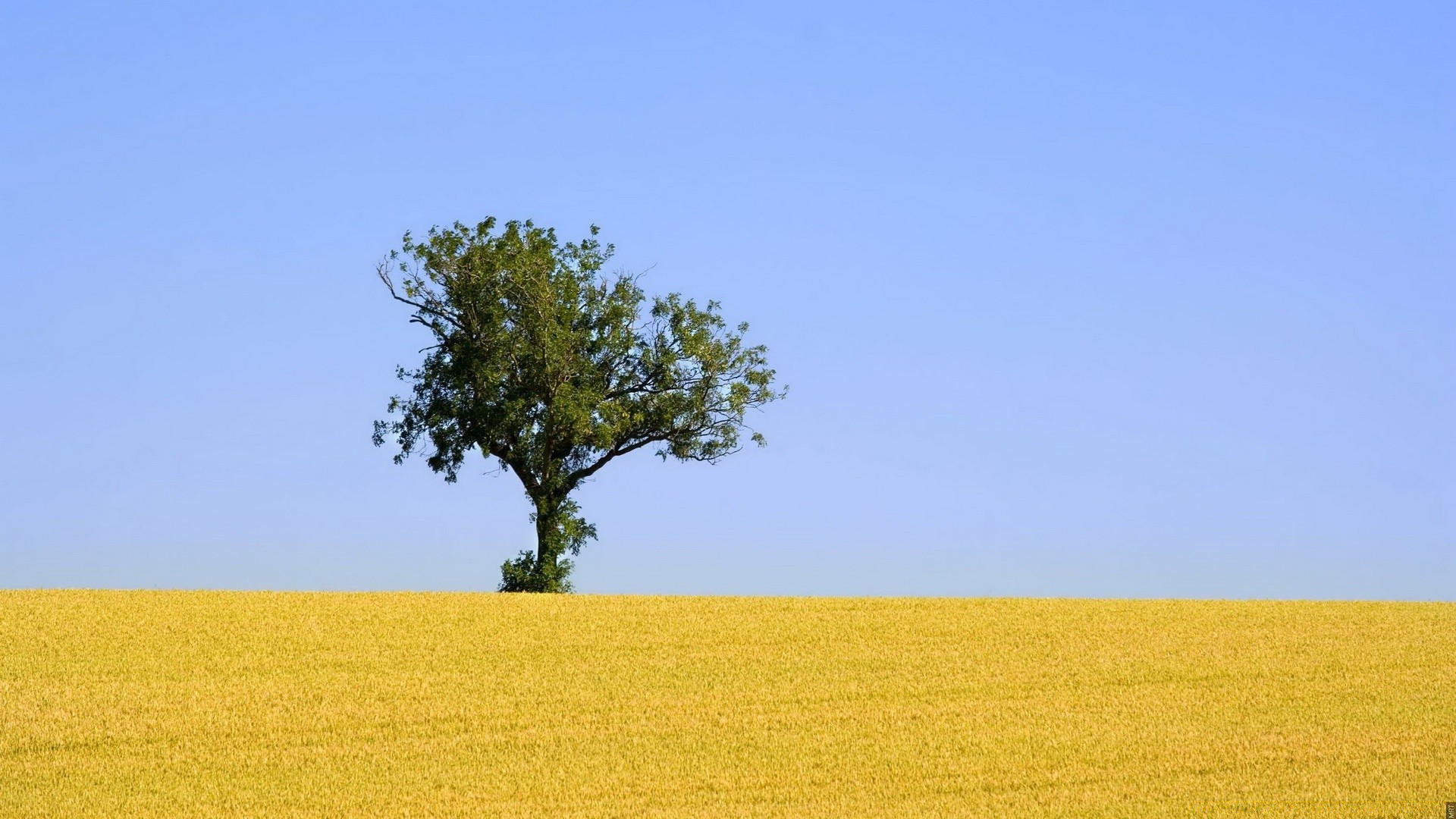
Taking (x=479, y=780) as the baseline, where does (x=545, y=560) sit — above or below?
above

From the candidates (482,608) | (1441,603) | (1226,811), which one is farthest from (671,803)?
(1441,603)

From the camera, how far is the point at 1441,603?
38688 mm

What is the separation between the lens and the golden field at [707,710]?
64.4ft

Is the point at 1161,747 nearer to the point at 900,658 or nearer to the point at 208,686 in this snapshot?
the point at 900,658

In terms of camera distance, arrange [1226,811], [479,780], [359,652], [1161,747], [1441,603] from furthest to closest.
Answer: [1441,603]
[359,652]
[1161,747]
[479,780]
[1226,811]

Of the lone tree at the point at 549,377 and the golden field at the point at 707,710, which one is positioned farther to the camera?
the lone tree at the point at 549,377

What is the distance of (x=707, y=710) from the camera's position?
2380 cm

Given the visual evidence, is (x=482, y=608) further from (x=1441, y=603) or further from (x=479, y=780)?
(x=1441, y=603)

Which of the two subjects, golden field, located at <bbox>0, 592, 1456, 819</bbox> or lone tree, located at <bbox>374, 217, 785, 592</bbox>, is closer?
golden field, located at <bbox>0, 592, 1456, 819</bbox>

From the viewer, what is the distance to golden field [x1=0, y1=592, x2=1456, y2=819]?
64.4 feet

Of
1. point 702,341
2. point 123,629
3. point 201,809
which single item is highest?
point 702,341

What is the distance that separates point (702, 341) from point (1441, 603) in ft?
69.7

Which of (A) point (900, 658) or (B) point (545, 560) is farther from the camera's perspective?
(B) point (545, 560)

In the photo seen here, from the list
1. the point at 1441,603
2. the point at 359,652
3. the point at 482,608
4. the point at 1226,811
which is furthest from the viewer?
the point at 1441,603
